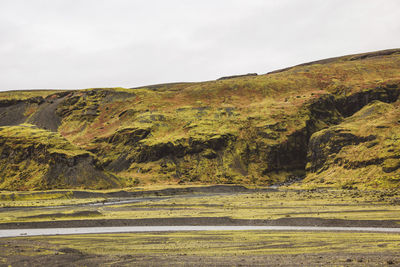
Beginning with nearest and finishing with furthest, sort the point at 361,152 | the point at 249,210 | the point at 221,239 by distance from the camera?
the point at 221,239 < the point at 249,210 < the point at 361,152

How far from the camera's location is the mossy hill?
48.2 meters

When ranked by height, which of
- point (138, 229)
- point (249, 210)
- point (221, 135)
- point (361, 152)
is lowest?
point (249, 210)

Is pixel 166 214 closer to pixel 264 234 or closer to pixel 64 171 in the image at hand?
pixel 264 234

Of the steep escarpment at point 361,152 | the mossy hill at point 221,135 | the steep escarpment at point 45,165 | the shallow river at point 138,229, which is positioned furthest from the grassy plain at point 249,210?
the steep escarpment at point 45,165

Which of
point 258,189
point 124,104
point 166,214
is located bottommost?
point 258,189

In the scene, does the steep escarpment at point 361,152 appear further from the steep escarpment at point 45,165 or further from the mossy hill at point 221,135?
the steep escarpment at point 45,165

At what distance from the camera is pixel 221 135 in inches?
2488

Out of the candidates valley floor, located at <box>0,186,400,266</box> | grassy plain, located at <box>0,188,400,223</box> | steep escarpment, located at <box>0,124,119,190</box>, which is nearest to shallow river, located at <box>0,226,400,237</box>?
valley floor, located at <box>0,186,400,266</box>

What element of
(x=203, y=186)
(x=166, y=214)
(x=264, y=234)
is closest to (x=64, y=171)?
(x=203, y=186)

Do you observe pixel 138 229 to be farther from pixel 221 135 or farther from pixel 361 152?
pixel 221 135

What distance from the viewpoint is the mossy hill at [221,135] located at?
48219 millimetres

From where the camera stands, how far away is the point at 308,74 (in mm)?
95500

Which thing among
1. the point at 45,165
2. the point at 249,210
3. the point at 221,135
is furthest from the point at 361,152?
the point at 45,165

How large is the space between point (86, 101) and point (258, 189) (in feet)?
190
